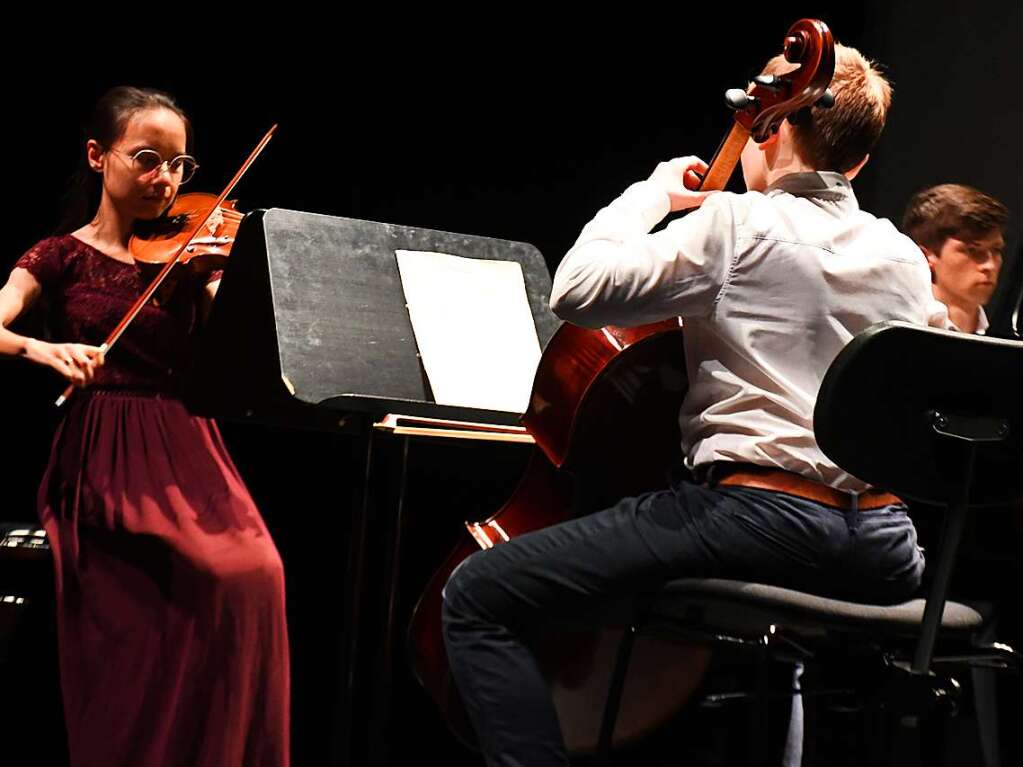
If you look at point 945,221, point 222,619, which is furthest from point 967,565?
point 222,619

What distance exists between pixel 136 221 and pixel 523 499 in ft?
3.22

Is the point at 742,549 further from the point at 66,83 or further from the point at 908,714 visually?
the point at 66,83

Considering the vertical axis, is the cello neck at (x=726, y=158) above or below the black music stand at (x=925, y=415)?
above

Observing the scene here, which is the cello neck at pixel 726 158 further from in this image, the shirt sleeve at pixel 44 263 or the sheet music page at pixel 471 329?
the shirt sleeve at pixel 44 263

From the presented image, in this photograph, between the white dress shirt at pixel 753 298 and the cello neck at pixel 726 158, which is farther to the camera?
the cello neck at pixel 726 158

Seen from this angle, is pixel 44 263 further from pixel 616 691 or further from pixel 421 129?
pixel 616 691

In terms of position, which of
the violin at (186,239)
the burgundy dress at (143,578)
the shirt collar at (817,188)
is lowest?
the burgundy dress at (143,578)

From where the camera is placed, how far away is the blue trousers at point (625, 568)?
160cm

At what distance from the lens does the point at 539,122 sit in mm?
3270

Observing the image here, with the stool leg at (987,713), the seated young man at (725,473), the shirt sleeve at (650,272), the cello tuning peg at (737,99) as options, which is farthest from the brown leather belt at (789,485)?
the stool leg at (987,713)

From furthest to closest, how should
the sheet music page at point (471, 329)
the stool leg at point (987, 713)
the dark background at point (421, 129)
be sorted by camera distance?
the dark background at point (421, 129) → the stool leg at point (987, 713) → the sheet music page at point (471, 329)

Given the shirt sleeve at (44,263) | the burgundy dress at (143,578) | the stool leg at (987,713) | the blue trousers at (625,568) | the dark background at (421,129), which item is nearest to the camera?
the blue trousers at (625,568)

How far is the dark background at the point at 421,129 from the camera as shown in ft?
9.05

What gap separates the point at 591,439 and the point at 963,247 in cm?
121
